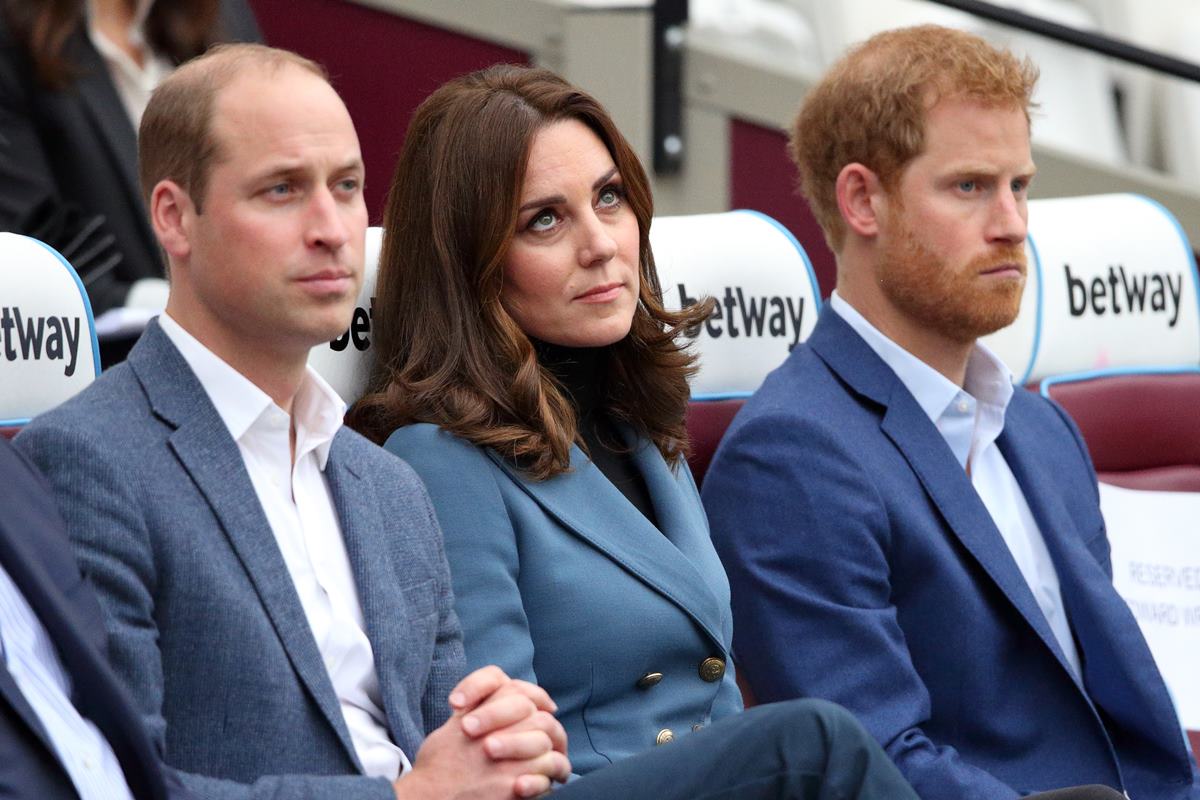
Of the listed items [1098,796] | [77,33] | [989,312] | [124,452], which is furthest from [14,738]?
[77,33]

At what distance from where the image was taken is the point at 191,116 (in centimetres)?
198

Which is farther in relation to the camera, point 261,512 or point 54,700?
point 261,512

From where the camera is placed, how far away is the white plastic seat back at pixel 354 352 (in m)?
2.55

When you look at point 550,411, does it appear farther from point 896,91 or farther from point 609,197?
point 896,91

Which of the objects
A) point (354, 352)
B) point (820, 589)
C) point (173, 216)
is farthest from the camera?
point (354, 352)

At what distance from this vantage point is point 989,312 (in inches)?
107

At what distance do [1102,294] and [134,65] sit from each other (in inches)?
66.8

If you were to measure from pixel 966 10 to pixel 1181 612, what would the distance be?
1.84m

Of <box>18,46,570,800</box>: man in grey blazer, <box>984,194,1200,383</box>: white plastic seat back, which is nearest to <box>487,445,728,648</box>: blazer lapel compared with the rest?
<box>18,46,570,800</box>: man in grey blazer

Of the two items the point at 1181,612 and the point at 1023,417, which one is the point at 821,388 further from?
the point at 1181,612

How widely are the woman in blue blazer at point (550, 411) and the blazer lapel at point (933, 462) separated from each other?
0.26 meters

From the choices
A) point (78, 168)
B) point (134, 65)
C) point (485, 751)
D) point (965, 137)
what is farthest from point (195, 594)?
point (134, 65)

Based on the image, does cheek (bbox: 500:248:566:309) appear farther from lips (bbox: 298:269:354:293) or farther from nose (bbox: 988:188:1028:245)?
nose (bbox: 988:188:1028:245)

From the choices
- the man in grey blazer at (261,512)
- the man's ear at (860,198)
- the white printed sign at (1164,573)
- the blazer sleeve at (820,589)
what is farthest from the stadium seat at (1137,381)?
the man in grey blazer at (261,512)
